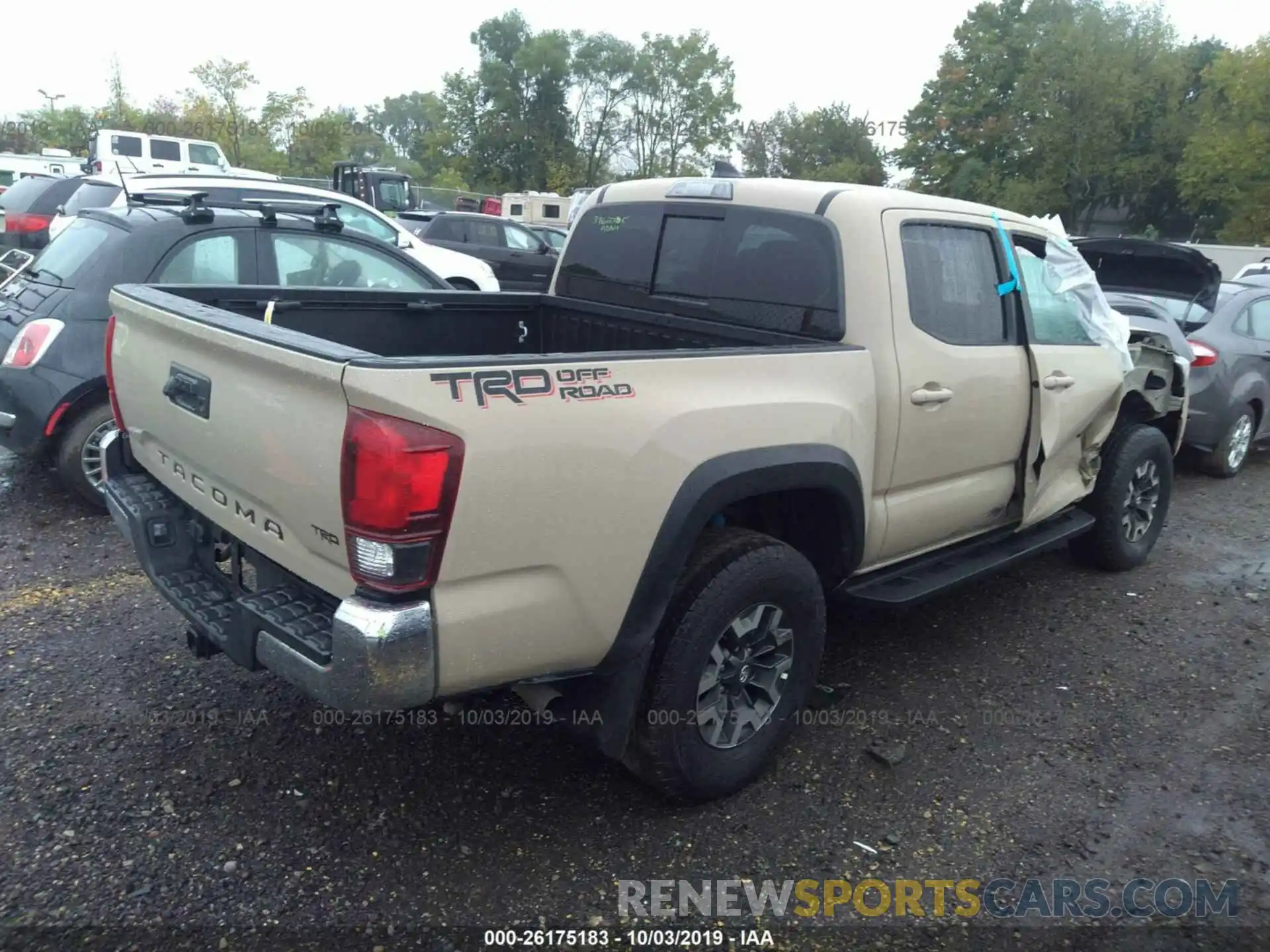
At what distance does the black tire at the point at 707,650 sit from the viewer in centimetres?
286

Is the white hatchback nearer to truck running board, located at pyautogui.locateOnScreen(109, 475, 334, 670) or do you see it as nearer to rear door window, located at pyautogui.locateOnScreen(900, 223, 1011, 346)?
truck running board, located at pyautogui.locateOnScreen(109, 475, 334, 670)

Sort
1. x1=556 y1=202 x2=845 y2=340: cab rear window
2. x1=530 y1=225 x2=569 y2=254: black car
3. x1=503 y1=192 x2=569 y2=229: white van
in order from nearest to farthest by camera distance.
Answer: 1. x1=556 y1=202 x2=845 y2=340: cab rear window
2. x1=530 y1=225 x2=569 y2=254: black car
3. x1=503 y1=192 x2=569 y2=229: white van

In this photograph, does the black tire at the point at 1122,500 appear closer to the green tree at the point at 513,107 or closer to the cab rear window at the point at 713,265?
the cab rear window at the point at 713,265

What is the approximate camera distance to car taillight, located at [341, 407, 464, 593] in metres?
2.20

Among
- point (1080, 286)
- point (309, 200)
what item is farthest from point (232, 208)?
point (1080, 286)

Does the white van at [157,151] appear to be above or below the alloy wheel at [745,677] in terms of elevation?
A: above

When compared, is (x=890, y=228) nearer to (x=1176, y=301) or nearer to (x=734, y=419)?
(x=734, y=419)

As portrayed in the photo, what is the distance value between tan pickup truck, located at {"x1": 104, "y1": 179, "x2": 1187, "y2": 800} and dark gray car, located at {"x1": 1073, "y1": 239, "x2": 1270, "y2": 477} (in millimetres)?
3344

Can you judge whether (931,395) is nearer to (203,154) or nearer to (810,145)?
(203,154)

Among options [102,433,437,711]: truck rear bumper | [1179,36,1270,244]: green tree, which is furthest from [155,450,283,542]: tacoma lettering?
[1179,36,1270,244]: green tree

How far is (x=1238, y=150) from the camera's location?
34.4m

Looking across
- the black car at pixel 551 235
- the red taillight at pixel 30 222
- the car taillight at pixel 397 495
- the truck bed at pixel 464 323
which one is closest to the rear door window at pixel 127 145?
the black car at pixel 551 235

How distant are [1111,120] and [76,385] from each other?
43944mm

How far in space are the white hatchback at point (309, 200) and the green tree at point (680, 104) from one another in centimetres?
4529
